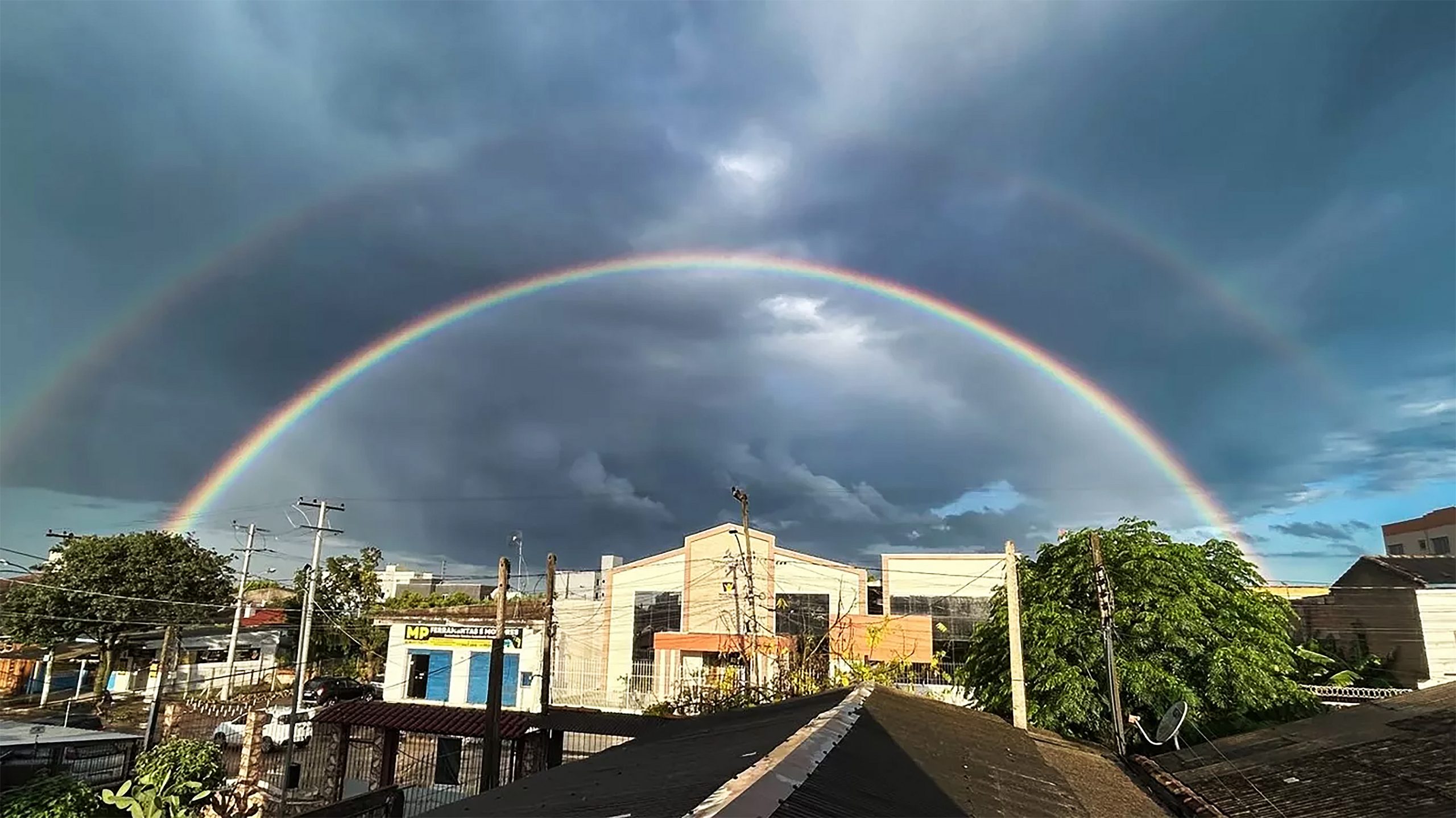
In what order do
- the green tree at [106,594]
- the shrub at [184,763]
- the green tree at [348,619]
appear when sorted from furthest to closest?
the green tree at [348,619] → the green tree at [106,594] → the shrub at [184,763]

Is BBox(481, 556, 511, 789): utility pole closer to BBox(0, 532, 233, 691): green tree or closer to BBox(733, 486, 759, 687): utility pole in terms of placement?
BBox(733, 486, 759, 687): utility pole

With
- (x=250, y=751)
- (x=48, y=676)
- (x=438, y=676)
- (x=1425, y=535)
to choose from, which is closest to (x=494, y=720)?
(x=250, y=751)

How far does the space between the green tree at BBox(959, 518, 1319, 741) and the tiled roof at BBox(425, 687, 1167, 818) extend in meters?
8.75

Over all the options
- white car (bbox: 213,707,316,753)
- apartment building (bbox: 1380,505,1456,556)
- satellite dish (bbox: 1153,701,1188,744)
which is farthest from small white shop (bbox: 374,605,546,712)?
apartment building (bbox: 1380,505,1456,556)

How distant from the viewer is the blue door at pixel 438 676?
35.7 metres

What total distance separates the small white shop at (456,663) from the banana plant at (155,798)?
21.3 m

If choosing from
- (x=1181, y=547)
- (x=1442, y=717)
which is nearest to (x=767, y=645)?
(x=1181, y=547)

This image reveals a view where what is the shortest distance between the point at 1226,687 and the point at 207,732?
1379 inches

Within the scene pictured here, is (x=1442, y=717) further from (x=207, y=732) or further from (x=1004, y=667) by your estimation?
(x=207, y=732)

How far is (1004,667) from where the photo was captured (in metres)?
18.5

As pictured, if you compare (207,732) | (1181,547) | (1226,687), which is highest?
(1181,547)

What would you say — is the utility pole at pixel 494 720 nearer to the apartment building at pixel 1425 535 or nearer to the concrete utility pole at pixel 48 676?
the concrete utility pole at pixel 48 676

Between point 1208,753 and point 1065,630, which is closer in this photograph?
point 1208,753

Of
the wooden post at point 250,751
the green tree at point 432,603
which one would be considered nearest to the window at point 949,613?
the green tree at point 432,603
